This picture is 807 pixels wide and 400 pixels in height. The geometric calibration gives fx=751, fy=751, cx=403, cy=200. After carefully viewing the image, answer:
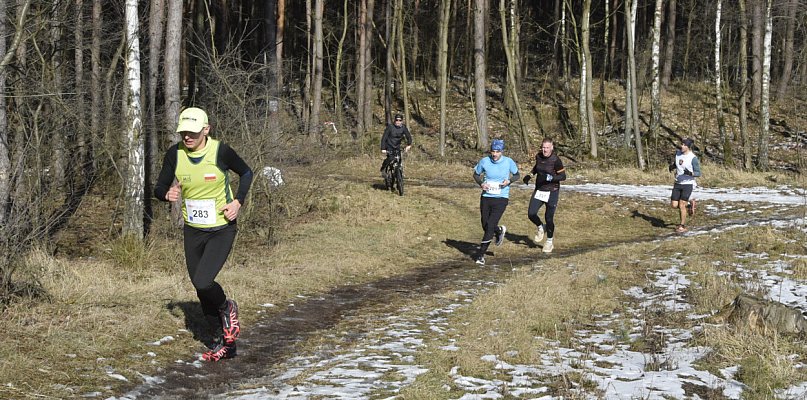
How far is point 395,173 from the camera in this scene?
20.1 m

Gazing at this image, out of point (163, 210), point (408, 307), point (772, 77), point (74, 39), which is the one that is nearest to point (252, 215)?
point (163, 210)

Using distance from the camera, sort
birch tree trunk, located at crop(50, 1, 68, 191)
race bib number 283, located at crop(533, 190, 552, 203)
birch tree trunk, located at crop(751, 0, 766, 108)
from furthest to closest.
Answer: birch tree trunk, located at crop(751, 0, 766, 108) < race bib number 283, located at crop(533, 190, 552, 203) < birch tree trunk, located at crop(50, 1, 68, 191)

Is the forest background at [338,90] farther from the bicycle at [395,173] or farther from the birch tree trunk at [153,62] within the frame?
the bicycle at [395,173]

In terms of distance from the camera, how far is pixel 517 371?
6.29 meters

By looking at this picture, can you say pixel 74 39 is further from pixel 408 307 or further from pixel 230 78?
pixel 408 307

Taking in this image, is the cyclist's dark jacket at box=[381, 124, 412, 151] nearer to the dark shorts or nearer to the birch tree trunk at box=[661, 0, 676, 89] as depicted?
the dark shorts

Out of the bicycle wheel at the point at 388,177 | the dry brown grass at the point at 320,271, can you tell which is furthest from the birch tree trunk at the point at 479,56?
the bicycle wheel at the point at 388,177

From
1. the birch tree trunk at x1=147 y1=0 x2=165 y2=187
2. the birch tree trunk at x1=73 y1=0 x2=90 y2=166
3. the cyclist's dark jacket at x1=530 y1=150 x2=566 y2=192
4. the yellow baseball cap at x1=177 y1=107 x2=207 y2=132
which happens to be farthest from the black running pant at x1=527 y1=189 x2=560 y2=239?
the birch tree trunk at x1=73 y1=0 x2=90 y2=166

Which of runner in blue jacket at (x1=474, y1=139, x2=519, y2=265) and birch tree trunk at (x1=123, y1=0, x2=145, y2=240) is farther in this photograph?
runner in blue jacket at (x1=474, y1=139, x2=519, y2=265)

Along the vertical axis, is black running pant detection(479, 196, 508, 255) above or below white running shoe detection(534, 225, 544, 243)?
above

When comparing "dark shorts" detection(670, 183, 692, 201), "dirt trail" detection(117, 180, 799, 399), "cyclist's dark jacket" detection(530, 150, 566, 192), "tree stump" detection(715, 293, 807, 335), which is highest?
"cyclist's dark jacket" detection(530, 150, 566, 192)

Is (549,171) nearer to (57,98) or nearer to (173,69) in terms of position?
(173,69)

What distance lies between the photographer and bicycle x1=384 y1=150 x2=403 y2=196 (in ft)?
64.9

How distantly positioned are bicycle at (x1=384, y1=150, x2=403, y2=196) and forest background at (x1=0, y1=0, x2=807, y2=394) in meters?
2.22
